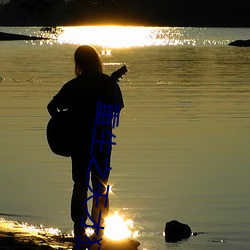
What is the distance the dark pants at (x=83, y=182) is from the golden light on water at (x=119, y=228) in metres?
2.82

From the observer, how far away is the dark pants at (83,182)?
10.3 metres

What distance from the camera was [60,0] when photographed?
50.0ft

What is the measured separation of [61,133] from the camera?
10.3 m

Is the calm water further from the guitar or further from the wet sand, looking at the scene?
the guitar

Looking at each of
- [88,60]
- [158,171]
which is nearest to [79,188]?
[88,60]

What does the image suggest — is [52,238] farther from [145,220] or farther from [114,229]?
[145,220]

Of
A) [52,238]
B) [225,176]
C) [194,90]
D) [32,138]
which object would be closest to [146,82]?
[194,90]

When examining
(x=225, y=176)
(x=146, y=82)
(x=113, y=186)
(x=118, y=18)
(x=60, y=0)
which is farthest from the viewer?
(x=146, y=82)

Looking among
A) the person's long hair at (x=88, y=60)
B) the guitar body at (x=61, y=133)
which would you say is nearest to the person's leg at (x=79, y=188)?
the guitar body at (x=61, y=133)

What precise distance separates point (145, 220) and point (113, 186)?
3.31 meters

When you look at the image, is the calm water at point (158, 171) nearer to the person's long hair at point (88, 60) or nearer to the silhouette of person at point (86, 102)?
the silhouette of person at point (86, 102)

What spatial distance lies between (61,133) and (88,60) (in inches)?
30.1

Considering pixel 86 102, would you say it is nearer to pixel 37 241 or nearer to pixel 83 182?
pixel 83 182

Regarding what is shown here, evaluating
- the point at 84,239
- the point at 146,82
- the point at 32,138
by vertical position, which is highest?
the point at 146,82
